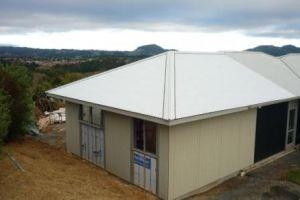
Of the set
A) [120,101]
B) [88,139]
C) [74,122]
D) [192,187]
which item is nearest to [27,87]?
[74,122]

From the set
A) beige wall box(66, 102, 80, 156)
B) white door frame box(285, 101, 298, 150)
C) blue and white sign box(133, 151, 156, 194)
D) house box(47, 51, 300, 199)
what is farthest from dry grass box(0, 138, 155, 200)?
white door frame box(285, 101, 298, 150)

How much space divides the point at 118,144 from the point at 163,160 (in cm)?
237

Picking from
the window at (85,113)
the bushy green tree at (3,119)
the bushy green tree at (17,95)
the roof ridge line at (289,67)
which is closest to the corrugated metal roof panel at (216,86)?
the roof ridge line at (289,67)

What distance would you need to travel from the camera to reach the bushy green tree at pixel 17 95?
15.3m

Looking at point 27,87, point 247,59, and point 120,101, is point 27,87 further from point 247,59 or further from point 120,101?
point 247,59

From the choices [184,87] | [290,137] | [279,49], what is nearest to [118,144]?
[184,87]

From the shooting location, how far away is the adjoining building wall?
1051 cm

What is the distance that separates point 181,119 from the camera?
974 cm

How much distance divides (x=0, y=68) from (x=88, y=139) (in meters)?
5.23

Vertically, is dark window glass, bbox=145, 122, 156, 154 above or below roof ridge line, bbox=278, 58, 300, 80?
below

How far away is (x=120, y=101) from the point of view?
11867 mm

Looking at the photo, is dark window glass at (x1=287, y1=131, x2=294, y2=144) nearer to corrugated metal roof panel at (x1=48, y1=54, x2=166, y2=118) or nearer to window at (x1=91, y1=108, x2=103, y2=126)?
corrugated metal roof panel at (x1=48, y1=54, x2=166, y2=118)

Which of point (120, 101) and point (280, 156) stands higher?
point (120, 101)

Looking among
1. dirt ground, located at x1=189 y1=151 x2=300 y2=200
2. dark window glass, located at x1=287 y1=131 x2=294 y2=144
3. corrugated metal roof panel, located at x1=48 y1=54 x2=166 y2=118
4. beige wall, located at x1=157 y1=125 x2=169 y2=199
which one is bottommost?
dirt ground, located at x1=189 y1=151 x2=300 y2=200
